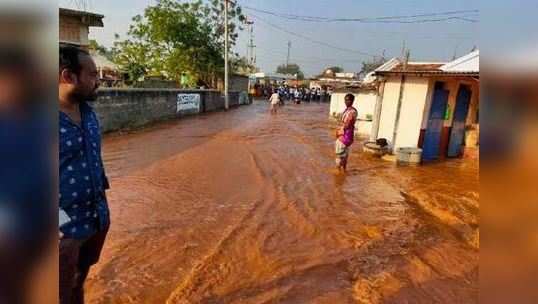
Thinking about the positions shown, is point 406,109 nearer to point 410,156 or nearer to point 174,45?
point 410,156

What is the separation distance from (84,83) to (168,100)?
18407mm

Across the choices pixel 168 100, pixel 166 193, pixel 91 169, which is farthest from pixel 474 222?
pixel 168 100

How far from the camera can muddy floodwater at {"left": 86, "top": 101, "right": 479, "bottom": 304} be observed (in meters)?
3.93

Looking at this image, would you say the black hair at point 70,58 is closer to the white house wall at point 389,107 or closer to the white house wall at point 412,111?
the white house wall at point 412,111

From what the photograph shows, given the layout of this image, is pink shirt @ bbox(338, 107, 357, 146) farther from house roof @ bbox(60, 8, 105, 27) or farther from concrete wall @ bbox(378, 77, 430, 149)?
house roof @ bbox(60, 8, 105, 27)

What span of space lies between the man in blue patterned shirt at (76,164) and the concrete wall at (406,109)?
10.4 m

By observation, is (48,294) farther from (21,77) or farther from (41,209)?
(21,77)

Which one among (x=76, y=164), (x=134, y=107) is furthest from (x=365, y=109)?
(x=76, y=164)

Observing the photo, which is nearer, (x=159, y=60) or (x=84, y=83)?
(x=84, y=83)

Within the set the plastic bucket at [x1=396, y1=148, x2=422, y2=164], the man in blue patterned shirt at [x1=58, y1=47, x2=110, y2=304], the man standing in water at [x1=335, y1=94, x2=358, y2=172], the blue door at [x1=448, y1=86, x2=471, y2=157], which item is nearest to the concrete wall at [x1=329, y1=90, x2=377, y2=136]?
the blue door at [x1=448, y1=86, x2=471, y2=157]

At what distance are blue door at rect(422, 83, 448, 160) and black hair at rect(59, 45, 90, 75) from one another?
10831 millimetres

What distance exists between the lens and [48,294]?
3.34ft

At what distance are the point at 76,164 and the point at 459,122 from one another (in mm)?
12182

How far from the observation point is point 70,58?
204 centimetres
